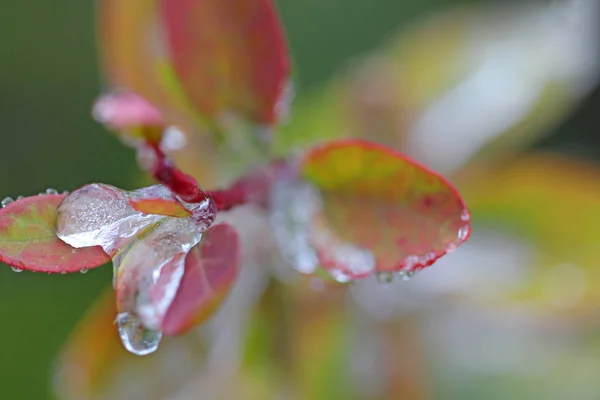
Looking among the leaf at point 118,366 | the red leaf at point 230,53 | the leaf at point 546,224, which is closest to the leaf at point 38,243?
the red leaf at point 230,53

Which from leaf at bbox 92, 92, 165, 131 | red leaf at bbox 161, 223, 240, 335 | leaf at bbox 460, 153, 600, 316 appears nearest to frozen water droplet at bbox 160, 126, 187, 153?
leaf at bbox 92, 92, 165, 131

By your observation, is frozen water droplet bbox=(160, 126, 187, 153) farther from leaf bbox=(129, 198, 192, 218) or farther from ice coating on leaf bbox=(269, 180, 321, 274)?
leaf bbox=(129, 198, 192, 218)

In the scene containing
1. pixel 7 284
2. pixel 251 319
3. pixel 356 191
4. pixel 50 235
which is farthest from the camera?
pixel 7 284

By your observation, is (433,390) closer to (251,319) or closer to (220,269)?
(251,319)

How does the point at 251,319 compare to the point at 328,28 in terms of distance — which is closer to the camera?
the point at 251,319

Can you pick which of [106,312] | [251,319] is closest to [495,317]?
[251,319]

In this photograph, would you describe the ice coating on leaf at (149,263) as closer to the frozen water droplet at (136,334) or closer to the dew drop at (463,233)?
the frozen water droplet at (136,334)
